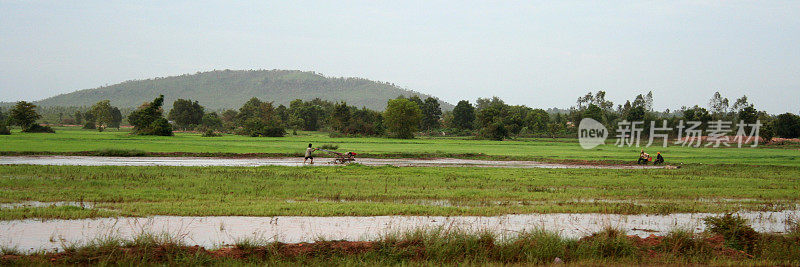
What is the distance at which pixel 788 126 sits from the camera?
10275 cm

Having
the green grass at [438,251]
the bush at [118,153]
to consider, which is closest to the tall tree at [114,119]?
the bush at [118,153]

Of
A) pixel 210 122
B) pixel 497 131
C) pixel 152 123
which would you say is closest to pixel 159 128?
pixel 152 123

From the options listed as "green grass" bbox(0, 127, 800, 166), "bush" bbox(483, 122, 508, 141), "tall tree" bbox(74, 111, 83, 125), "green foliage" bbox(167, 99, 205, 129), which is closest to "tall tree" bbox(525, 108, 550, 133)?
"bush" bbox(483, 122, 508, 141)

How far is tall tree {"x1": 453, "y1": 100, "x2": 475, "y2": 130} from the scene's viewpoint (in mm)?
141250

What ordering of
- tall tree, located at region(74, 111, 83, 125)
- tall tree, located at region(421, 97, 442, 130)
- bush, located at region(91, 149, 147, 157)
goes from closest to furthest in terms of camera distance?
bush, located at region(91, 149, 147, 157) < tall tree, located at region(421, 97, 442, 130) < tall tree, located at region(74, 111, 83, 125)

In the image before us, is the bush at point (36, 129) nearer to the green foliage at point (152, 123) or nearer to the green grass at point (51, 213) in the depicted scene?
the green foliage at point (152, 123)

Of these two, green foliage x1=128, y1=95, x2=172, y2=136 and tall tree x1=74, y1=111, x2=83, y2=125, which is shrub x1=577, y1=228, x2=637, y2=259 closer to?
green foliage x1=128, y1=95, x2=172, y2=136

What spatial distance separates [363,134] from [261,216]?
96264 mm

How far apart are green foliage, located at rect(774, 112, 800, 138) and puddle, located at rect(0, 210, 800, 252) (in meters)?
112

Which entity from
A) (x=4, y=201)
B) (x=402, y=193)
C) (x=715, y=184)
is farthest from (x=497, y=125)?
(x=4, y=201)

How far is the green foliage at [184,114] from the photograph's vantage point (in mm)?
132625

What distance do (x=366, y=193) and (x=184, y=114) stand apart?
420 feet

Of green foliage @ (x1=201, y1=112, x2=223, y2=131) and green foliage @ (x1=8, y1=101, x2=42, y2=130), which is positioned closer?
green foliage @ (x1=8, y1=101, x2=42, y2=130)

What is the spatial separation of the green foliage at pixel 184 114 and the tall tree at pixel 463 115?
7198cm
